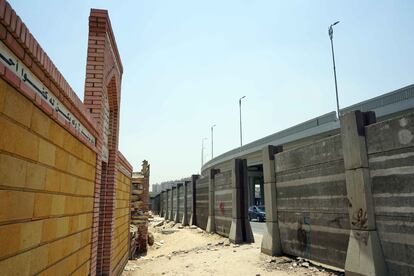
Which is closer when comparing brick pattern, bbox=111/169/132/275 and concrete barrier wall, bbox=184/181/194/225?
brick pattern, bbox=111/169/132/275

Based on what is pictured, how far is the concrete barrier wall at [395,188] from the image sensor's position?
17.7ft

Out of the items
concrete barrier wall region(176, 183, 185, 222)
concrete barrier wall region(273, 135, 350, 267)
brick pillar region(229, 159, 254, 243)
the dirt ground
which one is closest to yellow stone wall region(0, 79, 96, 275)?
the dirt ground

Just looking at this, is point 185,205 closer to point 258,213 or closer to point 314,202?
point 258,213

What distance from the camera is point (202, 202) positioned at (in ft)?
65.4

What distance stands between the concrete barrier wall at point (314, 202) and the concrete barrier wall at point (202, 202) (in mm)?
9538

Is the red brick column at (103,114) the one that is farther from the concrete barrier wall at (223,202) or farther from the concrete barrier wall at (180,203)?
the concrete barrier wall at (180,203)

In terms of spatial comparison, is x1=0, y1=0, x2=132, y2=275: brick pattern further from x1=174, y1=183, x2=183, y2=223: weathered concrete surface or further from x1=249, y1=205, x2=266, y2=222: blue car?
x1=249, y1=205, x2=266, y2=222: blue car

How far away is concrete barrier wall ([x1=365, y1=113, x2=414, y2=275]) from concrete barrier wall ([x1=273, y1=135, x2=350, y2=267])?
1078 millimetres

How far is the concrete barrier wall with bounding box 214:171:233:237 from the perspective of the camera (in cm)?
1462

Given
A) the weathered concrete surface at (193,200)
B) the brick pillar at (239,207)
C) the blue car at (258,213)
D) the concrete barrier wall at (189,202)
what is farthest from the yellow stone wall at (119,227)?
the blue car at (258,213)

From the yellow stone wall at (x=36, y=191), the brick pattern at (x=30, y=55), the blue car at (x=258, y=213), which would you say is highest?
the brick pattern at (x=30, y=55)

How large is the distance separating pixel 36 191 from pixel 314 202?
269 inches

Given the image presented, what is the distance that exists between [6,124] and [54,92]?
1041 mm

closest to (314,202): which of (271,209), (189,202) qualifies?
(271,209)
